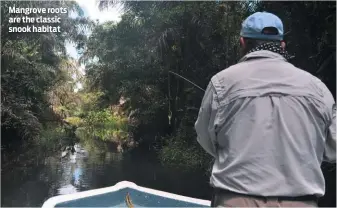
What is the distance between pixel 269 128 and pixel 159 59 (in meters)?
10.3

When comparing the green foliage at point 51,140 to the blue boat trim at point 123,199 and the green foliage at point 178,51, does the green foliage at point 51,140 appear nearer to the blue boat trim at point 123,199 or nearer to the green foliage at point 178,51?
the green foliage at point 178,51

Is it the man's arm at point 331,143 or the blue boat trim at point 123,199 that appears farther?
the blue boat trim at point 123,199

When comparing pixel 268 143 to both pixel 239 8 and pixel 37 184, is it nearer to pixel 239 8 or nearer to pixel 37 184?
pixel 239 8

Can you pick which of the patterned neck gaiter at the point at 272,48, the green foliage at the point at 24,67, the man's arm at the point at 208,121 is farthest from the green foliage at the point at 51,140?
the patterned neck gaiter at the point at 272,48

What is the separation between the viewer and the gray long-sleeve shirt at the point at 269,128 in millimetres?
1032

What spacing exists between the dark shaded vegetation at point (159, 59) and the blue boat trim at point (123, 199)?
7.27 feet

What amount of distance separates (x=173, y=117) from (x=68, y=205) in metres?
8.46

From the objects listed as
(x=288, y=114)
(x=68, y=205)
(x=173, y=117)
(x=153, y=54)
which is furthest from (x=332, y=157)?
(x=173, y=117)

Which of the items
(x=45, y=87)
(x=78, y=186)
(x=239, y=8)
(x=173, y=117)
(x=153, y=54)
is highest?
(x=239, y=8)

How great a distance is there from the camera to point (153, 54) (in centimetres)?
1065

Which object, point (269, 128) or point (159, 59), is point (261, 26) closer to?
point (269, 128)

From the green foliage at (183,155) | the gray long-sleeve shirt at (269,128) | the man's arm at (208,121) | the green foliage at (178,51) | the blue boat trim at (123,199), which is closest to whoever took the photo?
the gray long-sleeve shirt at (269,128)

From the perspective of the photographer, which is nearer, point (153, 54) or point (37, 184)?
point (37, 184)

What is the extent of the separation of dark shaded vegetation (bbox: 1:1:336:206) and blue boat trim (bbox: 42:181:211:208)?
2217 millimetres
